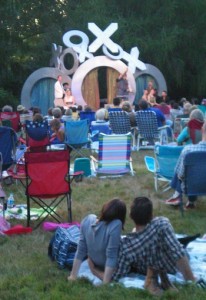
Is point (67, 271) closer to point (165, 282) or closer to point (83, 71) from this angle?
point (165, 282)

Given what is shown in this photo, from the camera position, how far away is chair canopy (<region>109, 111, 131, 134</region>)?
1294cm

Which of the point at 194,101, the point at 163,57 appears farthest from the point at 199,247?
the point at 163,57

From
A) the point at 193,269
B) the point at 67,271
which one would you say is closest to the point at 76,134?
the point at 67,271

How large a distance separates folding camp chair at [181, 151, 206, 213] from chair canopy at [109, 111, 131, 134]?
20.1 ft

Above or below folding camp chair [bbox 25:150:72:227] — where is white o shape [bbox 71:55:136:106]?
above

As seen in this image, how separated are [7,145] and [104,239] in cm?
478

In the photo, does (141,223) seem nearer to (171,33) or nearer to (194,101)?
(194,101)

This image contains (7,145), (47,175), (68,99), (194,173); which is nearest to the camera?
(47,175)

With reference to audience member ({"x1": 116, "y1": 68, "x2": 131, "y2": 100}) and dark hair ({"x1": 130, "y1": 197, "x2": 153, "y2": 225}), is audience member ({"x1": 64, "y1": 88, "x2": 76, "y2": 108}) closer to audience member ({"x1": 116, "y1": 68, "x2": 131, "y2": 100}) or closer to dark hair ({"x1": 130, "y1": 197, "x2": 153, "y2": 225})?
audience member ({"x1": 116, "y1": 68, "x2": 131, "y2": 100})

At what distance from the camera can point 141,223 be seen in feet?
15.0

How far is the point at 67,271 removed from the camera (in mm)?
5145

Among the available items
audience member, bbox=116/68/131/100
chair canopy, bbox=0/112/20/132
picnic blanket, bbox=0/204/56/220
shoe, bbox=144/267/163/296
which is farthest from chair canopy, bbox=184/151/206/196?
audience member, bbox=116/68/131/100

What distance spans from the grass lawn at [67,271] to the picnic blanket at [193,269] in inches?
3.4

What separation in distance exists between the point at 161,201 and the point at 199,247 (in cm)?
239
